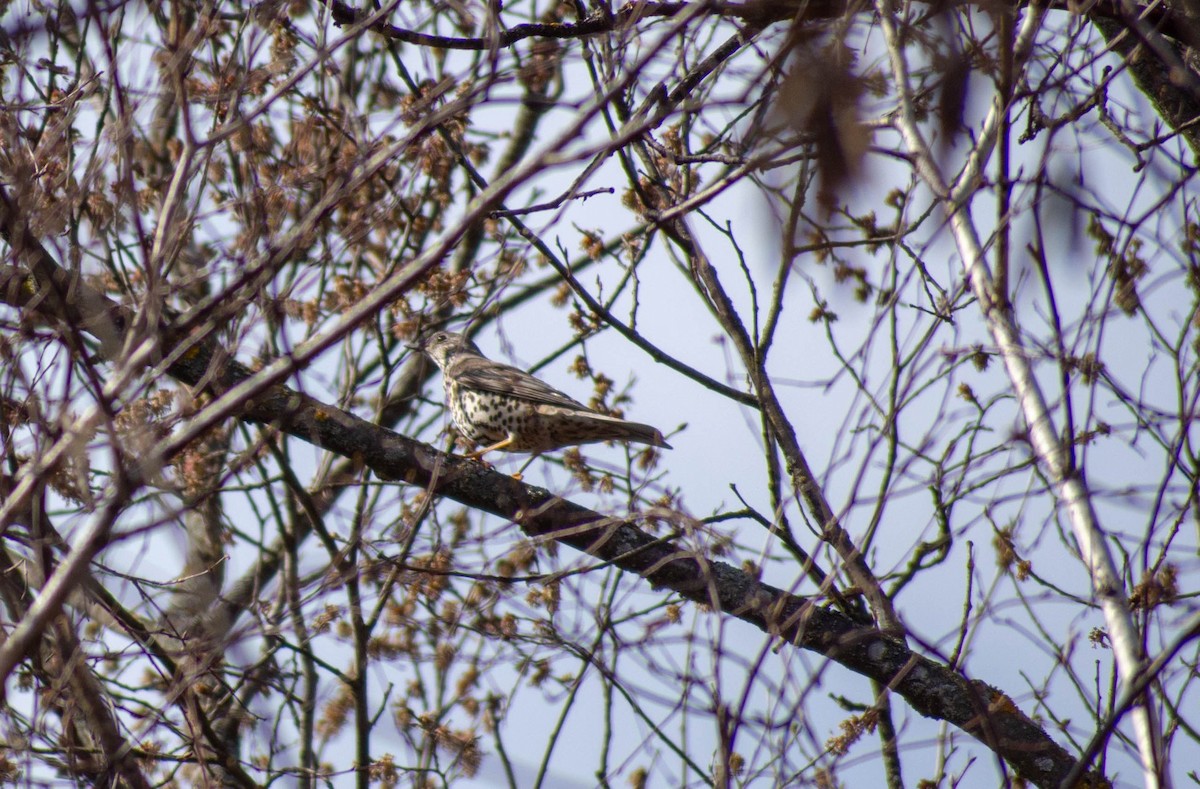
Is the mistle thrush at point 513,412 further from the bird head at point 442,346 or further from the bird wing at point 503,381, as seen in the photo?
the bird head at point 442,346

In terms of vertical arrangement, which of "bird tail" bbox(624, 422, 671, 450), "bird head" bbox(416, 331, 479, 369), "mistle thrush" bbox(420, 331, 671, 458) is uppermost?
"bird head" bbox(416, 331, 479, 369)

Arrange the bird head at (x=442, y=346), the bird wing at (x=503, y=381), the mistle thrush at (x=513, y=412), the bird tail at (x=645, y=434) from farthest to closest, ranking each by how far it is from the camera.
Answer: the bird head at (x=442, y=346), the bird wing at (x=503, y=381), the mistle thrush at (x=513, y=412), the bird tail at (x=645, y=434)

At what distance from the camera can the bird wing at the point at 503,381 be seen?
6922 mm

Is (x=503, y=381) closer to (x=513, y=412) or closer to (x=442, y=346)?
(x=513, y=412)

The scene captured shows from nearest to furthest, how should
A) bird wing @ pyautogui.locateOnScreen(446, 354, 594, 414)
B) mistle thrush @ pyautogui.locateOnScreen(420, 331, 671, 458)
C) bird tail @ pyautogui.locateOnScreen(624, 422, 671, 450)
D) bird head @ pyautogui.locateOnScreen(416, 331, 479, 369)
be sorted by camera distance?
bird tail @ pyautogui.locateOnScreen(624, 422, 671, 450)
mistle thrush @ pyautogui.locateOnScreen(420, 331, 671, 458)
bird wing @ pyautogui.locateOnScreen(446, 354, 594, 414)
bird head @ pyautogui.locateOnScreen(416, 331, 479, 369)

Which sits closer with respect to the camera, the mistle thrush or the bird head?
the mistle thrush

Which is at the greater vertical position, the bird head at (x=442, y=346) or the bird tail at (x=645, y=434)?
the bird head at (x=442, y=346)

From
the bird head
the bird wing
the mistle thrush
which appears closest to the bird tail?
the mistle thrush

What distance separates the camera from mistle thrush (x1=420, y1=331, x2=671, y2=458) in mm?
6617

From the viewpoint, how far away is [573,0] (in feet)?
15.9

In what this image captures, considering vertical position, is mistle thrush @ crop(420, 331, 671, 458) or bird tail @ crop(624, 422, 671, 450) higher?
mistle thrush @ crop(420, 331, 671, 458)

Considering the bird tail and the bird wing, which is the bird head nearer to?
the bird wing

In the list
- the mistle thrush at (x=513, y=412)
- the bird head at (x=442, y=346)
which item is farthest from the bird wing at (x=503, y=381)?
the bird head at (x=442, y=346)

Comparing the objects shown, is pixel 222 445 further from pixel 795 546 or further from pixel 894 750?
pixel 894 750
